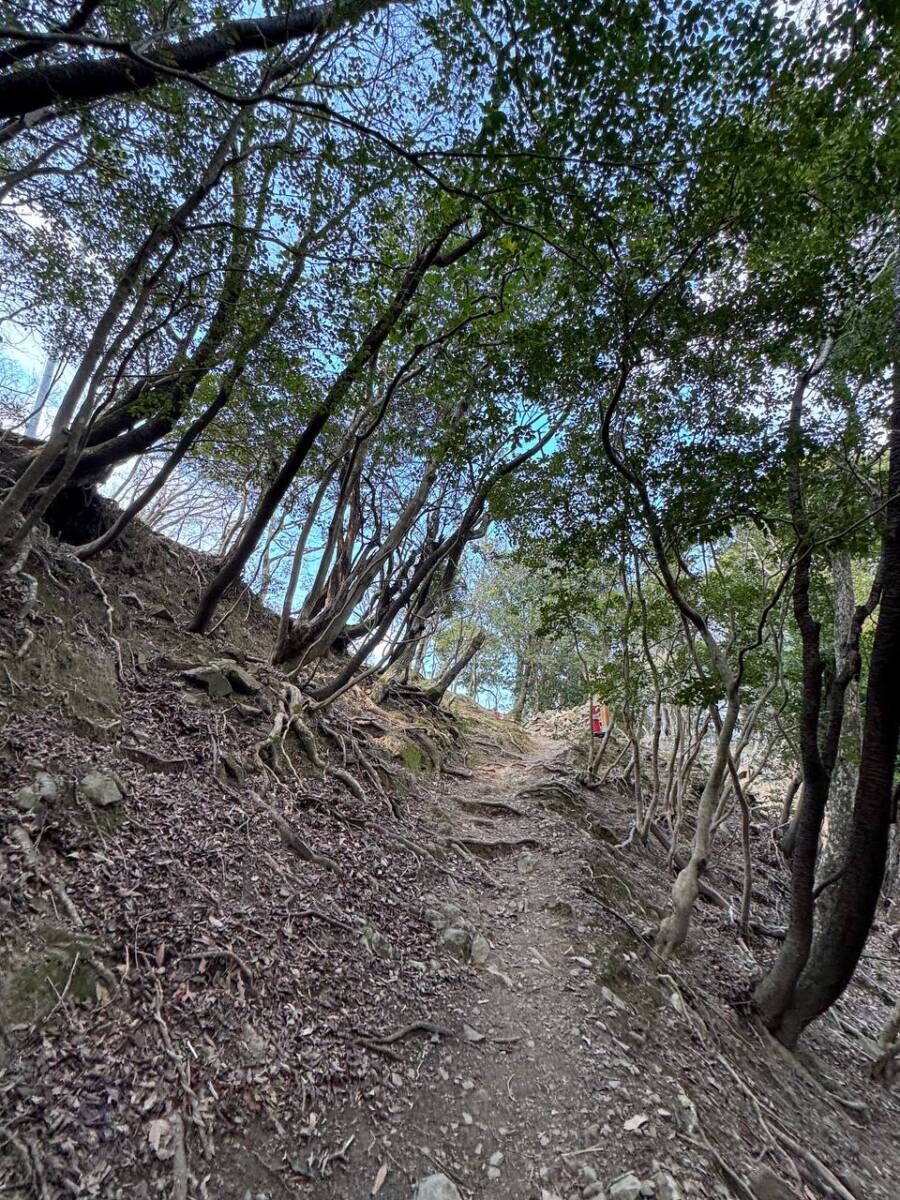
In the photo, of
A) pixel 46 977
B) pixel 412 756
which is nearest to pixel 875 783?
pixel 46 977

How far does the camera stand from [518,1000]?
4.28 metres

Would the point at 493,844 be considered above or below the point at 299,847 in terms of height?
above

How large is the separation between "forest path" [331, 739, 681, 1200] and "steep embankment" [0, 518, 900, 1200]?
2 cm

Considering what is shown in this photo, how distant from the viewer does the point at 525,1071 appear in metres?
3.59

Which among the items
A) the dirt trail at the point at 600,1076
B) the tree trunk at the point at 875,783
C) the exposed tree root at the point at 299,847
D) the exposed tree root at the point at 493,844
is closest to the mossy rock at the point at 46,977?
the dirt trail at the point at 600,1076

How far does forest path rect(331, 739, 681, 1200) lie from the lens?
113 inches

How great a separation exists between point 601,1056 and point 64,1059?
3.56m

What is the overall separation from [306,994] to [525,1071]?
66.7 inches

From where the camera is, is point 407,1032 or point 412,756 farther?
point 412,756

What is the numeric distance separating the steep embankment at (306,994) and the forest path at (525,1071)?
0.02m

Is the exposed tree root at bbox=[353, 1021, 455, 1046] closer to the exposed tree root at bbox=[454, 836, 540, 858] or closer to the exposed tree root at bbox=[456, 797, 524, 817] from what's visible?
the exposed tree root at bbox=[454, 836, 540, 858]

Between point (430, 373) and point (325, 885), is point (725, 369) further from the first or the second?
point (325, 885)

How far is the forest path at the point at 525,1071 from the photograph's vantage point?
287cm

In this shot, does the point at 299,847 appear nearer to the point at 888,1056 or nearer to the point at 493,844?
the point at 493,844
